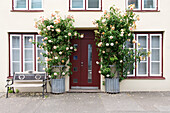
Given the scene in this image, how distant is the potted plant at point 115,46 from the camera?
252 inches

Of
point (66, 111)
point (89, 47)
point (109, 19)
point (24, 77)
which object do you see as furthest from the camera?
point (89, 47)

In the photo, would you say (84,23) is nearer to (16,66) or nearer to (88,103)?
(88,103)

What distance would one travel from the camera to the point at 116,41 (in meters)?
6.46

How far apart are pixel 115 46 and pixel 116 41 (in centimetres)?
24

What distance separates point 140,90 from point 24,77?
4.99m

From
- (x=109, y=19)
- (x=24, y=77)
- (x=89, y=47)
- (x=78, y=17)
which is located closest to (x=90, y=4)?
(x=78, y=17)

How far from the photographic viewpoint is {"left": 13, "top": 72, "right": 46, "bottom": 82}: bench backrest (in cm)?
684

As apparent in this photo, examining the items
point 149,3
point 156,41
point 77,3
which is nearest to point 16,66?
point 77,3

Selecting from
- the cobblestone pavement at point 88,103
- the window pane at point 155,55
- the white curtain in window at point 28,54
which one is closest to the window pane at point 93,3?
the white curtain in window at point 28,54

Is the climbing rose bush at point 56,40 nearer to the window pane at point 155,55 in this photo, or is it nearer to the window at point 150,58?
the window at point 150,58

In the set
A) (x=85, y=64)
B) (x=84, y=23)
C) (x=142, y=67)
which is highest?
(x=84, y=23)

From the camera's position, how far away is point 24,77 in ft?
22.6

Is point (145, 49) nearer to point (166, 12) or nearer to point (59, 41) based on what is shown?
point (166, 12)

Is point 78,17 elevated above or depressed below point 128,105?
above
